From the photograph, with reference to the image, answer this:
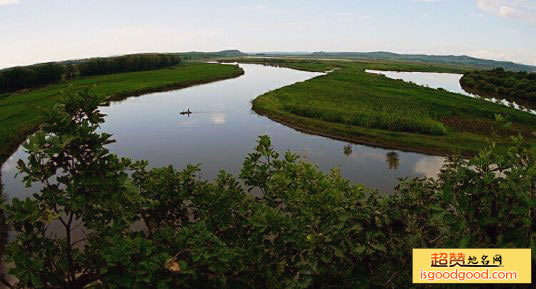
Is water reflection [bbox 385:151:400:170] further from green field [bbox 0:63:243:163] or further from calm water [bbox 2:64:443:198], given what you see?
green field [bbox 0:63:243:163]

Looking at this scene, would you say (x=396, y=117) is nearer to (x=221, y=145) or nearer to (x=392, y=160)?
(x=392, y=160)

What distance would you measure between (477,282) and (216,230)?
4.09 meters

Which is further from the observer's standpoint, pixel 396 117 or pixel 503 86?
pixel 503 86

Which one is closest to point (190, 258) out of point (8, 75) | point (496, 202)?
point (496, 202)

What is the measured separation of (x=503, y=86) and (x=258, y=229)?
10497cm

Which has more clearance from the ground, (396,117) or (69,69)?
(69,69)

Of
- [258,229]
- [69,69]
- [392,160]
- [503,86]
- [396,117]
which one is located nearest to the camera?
[258,229]

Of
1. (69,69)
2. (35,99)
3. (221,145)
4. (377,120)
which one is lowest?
(221,145)

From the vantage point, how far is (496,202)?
4.08 meters

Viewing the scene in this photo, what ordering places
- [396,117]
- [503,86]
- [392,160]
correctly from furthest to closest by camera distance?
[503,86]
[396,117]
[392,160]

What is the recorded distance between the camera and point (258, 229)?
17.7ft

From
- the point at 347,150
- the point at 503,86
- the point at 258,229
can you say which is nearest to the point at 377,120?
the point at 347,150

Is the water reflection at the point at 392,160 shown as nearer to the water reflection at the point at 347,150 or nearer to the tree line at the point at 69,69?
the water reflection at the point at 347,150

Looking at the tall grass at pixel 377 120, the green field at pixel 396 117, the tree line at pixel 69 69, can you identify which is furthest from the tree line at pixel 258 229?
the tree line at pixel 69 69
